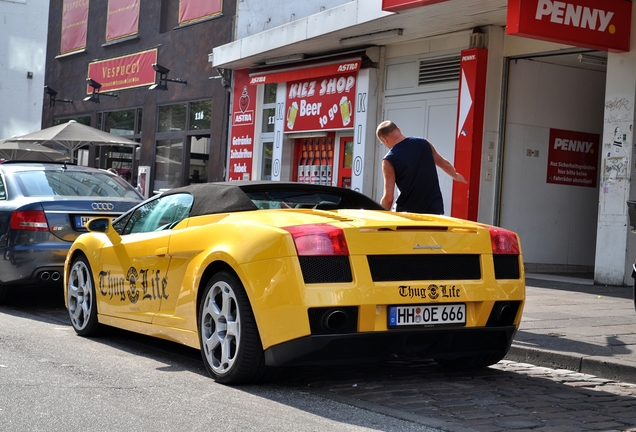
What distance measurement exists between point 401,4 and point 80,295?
277 inches

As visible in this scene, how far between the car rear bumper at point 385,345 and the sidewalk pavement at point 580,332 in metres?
0.92

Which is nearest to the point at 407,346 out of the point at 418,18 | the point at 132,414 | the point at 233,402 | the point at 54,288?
the point at 233,402

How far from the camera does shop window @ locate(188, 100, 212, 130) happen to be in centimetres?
2192

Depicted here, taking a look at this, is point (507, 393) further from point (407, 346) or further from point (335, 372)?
point (335, 372)

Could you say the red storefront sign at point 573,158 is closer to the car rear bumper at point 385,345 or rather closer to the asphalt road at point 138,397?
the asphalt road at point 138,397

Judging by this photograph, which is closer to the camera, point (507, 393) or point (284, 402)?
point (284, 402)

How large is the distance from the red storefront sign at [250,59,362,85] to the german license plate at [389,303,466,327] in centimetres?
1145

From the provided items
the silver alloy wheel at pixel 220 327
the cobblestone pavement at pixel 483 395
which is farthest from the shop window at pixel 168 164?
the silver alloy wheel at pixel 220 327

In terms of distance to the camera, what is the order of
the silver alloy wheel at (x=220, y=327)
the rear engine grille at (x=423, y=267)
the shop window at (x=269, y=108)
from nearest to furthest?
the rear engine grille at (x=423, y=267) < the silver alloy wheel at (x=220, y=327) < the shop window at (x=269, y=108)

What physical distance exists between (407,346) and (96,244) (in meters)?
3.08

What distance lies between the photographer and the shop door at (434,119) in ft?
50.0

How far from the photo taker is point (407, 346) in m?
5.71

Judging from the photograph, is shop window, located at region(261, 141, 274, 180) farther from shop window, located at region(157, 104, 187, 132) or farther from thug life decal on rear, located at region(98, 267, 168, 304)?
thug life decal on rear, located at region(98, 267, 168, 304)

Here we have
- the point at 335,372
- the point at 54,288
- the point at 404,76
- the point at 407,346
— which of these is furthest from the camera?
the point at 404,76
